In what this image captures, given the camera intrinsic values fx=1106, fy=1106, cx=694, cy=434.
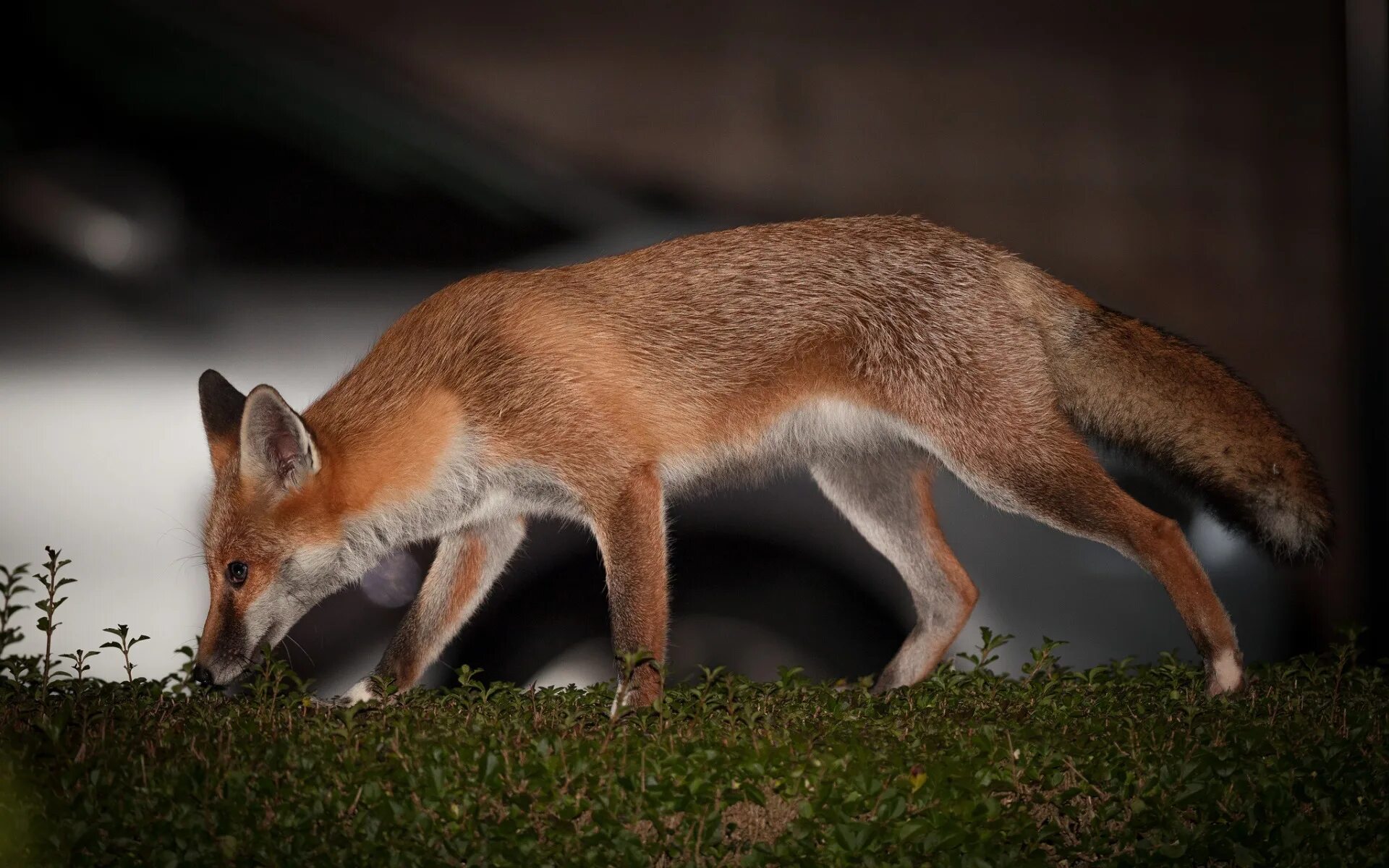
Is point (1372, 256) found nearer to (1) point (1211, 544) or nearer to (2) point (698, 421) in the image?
(1) point (1211, 544)

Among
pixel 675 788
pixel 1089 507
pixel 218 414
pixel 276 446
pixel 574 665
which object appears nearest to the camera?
pixel 675 788

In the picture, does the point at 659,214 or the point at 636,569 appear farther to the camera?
the point at 659,214

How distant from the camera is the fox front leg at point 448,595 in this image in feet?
12.4

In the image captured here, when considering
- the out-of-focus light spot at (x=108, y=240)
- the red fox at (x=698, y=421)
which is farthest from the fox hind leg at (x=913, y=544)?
the out-of-focus light spot at (x=108, y=240)

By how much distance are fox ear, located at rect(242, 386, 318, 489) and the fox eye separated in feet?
0.83

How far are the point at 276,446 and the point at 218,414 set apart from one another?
39 centimetres

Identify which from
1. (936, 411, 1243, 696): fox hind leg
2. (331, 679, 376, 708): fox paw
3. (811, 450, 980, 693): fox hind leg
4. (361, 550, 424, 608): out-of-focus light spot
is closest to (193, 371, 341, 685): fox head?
(331, 679, 376, 708): fox paw

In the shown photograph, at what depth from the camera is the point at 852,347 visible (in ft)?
11.8

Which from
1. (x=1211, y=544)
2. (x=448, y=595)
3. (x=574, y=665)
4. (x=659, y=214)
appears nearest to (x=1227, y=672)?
(x=1211, y=544)

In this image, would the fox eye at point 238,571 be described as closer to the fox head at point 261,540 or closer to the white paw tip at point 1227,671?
the fox head at point 261,540

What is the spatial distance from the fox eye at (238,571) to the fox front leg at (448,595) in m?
0.65

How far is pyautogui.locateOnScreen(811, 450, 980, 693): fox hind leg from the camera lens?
3.96 meters

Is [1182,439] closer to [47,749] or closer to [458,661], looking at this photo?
[458,661]

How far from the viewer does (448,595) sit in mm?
3820
